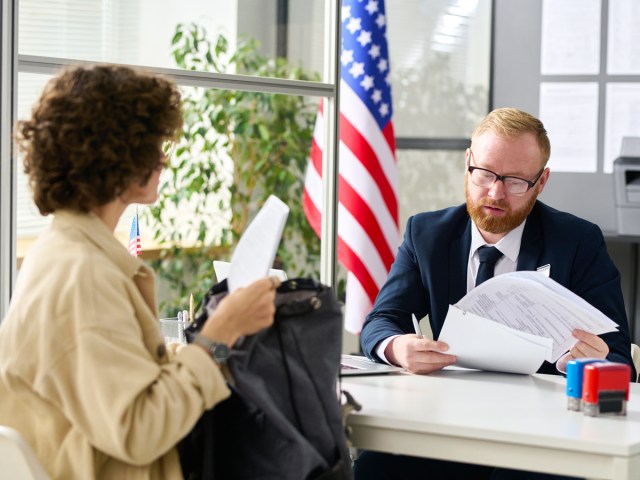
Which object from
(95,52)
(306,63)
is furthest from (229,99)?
(95,52)

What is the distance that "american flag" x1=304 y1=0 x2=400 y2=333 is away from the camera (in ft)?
13.3

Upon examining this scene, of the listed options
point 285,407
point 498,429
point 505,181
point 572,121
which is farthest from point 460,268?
point 572,121

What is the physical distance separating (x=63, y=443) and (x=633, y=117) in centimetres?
314

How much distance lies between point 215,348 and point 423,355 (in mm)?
654

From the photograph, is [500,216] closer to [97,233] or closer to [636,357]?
[636,357]

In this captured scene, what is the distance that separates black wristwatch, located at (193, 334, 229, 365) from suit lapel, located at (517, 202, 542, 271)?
98cm

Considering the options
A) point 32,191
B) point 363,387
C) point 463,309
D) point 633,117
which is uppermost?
point 633,117

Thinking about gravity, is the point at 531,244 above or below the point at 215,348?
above

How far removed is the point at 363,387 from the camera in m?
1.93

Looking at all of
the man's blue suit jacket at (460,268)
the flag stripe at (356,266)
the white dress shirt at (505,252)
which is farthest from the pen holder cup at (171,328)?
the flag stripe at (356,266)

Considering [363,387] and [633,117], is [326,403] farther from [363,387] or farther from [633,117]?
[633,117]

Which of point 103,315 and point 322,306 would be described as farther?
point 322,306

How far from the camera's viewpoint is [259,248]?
1.61m

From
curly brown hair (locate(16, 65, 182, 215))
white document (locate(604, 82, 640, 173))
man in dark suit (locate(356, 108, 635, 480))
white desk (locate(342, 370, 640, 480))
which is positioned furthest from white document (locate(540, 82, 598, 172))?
curly brown hair (locate(16, 65, 182, 215))
